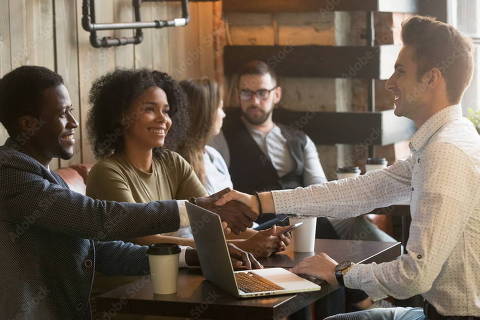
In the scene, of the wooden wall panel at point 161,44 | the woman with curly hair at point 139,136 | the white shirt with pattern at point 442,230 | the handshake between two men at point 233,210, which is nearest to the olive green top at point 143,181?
the woman with curly hair at point 139,136

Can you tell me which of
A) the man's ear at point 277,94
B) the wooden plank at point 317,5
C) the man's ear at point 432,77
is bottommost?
the man's ear at point 277,94

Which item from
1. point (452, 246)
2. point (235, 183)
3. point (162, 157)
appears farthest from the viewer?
point (235, 183)

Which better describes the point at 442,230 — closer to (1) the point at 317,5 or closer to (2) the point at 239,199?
(2) the point at 239,199

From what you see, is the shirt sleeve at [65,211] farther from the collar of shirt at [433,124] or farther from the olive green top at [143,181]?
the collar of shirt at [433,124]

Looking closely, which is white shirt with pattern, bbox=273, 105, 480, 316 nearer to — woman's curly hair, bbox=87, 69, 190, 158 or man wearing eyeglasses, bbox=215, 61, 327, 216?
woman's curly hair, bbox=87, 69, 190, 158

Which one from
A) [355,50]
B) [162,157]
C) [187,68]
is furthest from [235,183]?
[162,157]

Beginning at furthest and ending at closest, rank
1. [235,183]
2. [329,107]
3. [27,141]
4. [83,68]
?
[329,107] < [235,183] < [83,68] < [27,141]

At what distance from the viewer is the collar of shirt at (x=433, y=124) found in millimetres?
2186

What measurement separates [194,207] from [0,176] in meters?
0.52

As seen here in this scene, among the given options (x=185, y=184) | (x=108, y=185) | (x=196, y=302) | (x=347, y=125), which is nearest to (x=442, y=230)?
(x=196, y=302)

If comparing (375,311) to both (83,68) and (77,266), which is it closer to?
(77,266)

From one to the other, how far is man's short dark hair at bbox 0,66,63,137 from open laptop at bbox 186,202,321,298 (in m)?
0.55

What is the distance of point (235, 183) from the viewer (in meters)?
4.54

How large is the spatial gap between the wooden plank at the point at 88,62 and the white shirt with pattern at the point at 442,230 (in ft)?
6.46
